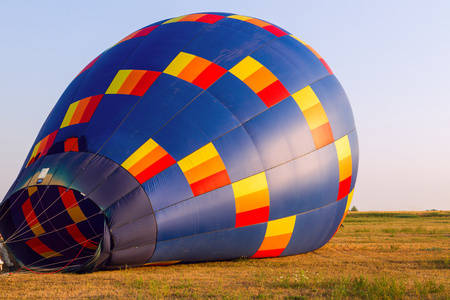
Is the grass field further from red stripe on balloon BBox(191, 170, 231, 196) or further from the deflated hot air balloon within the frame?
red stripe on balloon BBox(191, 170, 231, 196)

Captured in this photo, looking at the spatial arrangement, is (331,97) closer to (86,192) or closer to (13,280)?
(86,192)

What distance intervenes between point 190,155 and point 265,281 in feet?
7.06

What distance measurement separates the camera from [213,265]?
776 cm

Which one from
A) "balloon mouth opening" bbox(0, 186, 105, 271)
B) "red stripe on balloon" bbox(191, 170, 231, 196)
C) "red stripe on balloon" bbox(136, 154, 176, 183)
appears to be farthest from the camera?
"balloon mouth opening" bbox(0, 186, 105, 271)

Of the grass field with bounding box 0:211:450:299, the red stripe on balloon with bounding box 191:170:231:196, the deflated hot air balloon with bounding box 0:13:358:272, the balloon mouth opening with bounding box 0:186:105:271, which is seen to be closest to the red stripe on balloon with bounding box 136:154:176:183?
the deflated hot air balloon with bounding box 0:13:358:272

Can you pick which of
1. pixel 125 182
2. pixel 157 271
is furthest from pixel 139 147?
pixel 157 271

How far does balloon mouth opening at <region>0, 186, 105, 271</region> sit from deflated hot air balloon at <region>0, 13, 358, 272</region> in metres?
0.03

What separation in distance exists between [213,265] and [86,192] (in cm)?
245

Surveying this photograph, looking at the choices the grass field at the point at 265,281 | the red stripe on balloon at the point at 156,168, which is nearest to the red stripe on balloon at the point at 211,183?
the red stripe on balloon at the point at 156,168

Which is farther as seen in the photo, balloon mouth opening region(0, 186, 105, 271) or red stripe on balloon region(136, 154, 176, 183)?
balloon mouth opening region(0, 186, 105, 271)

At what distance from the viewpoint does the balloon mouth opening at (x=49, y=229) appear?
7648 millimetres

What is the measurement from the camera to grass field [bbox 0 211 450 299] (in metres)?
5.48

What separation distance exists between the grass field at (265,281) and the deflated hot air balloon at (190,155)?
0.34 metres

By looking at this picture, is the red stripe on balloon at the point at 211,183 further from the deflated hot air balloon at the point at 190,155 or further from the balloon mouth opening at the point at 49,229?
the balloon mouth opening at the point at 49,229
